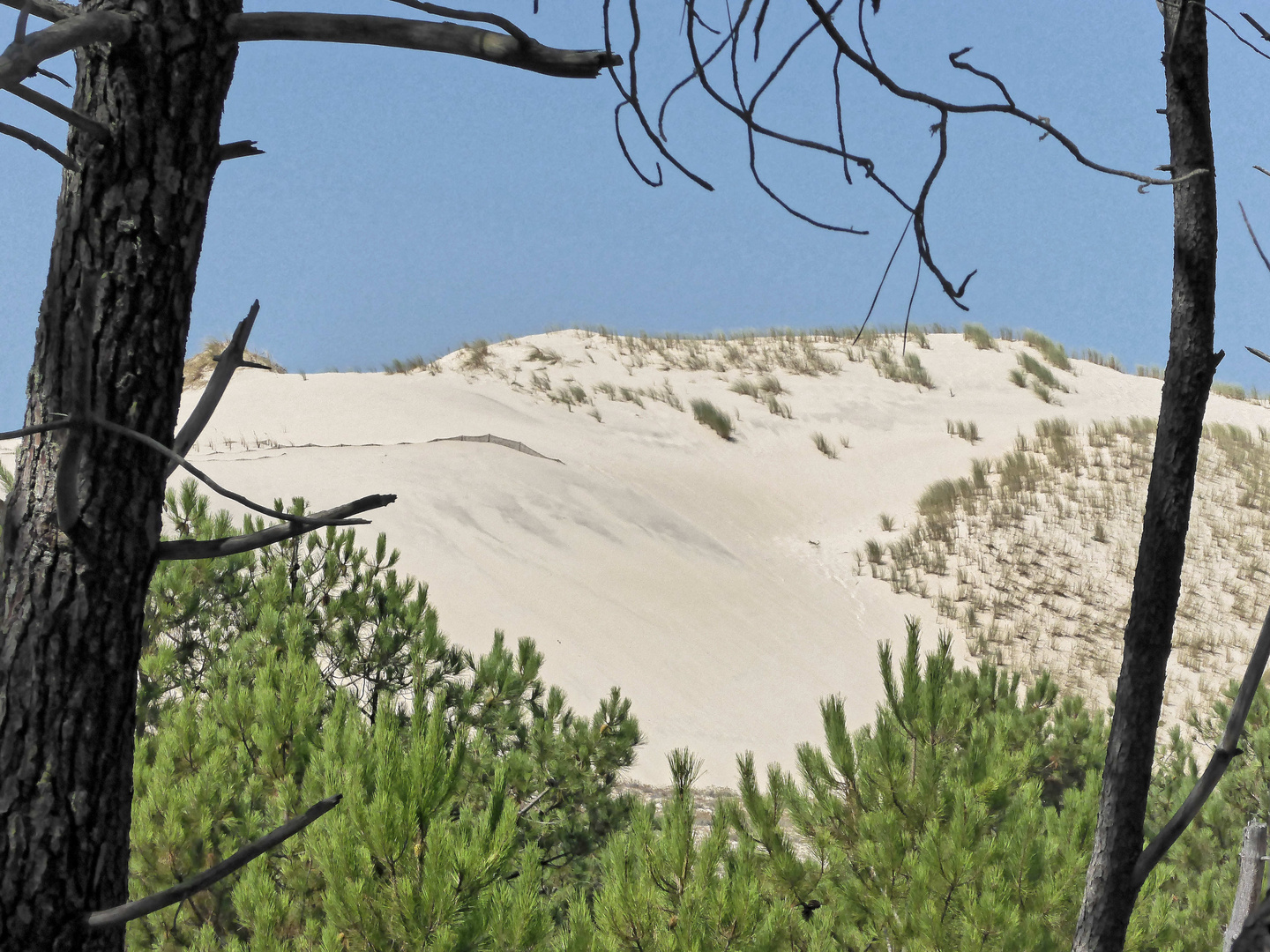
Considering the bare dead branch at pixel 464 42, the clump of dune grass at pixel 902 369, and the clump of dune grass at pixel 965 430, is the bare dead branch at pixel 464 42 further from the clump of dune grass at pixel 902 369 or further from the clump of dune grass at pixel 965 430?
the clump of dune grass at pixel 902 369

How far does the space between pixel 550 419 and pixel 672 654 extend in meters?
8.34

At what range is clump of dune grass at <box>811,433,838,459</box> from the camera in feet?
64.5

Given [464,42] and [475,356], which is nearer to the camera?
[464,42]

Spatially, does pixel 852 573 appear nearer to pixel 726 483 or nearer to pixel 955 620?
pixel 955 620

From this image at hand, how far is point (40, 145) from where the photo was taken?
48.7 inches

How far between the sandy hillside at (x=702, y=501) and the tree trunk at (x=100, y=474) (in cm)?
716

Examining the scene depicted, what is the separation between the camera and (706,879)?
8.68 ft

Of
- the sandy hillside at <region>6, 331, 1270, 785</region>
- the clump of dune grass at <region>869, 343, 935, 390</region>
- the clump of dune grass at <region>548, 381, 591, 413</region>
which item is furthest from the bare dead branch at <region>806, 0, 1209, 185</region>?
the clump of dune grass at <region>869, 343, 935, 390</region>

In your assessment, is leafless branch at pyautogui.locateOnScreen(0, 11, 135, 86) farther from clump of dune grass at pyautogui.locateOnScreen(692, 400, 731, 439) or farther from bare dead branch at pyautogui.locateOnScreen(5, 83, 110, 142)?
clump of dune grass at pyautogui.locateOnScreen(692, 400, 731, 439)

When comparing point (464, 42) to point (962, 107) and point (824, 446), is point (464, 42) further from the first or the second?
point (824, 446)

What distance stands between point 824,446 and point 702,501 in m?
4.07

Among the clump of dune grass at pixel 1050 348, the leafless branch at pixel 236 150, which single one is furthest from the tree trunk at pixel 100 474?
the clump of dune grass at pixel 1050 348

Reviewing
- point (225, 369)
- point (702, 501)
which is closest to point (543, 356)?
point (702, 501)

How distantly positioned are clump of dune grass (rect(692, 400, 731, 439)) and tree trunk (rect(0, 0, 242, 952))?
1837cm
